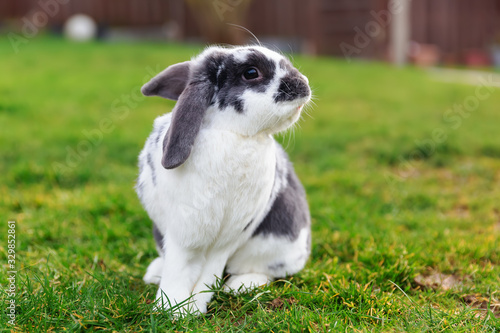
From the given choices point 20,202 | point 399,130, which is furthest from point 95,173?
point 399,130

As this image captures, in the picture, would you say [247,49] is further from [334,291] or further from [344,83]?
[344,83]

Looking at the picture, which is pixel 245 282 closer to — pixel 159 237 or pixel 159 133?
pixel 159 237

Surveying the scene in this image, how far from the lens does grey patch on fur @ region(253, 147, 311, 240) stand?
2.28 meters

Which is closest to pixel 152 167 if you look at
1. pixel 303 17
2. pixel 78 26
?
pixel 303 17

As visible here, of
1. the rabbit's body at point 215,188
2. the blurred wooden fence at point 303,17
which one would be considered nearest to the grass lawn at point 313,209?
the rabbit's body at point 215,188

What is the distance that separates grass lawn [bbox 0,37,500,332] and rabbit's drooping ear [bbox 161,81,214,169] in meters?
0.60

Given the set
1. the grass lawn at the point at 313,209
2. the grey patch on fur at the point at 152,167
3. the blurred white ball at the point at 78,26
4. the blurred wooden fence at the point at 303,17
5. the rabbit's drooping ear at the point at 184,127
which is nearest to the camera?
the rabbit's drooping ear at the point at 184,127

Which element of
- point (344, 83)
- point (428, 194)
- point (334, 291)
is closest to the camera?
point (334, 291)

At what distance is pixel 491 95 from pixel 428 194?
462cm

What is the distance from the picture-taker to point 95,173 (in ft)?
13.4

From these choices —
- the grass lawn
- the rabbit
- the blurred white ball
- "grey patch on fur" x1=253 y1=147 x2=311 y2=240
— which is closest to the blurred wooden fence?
the blurred white ball

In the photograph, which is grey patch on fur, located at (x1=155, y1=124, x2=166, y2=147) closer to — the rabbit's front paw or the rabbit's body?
the rabbit's body

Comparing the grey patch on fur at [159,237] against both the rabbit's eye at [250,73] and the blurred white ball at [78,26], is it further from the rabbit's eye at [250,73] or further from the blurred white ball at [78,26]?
the blurred white ball at [78,26]

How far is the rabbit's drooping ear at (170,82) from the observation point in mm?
2137
